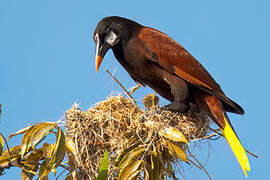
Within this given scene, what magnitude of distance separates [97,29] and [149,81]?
0.60 m

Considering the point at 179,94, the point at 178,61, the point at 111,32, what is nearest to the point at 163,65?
the point at 178,61

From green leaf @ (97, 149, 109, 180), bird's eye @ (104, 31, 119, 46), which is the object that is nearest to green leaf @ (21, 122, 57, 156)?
green leaf @ (97, 149, 109, 180)

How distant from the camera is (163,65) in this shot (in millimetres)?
3324

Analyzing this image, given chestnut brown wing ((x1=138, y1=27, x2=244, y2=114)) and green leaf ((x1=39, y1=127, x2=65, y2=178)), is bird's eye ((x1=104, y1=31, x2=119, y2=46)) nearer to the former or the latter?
chestnut brown wing ((x1=138, y1=27, x2=244, y2=114))

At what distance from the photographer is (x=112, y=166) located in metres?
2.34

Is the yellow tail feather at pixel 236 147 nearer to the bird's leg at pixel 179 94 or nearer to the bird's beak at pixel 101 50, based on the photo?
the bird's leg at pixel 179 94

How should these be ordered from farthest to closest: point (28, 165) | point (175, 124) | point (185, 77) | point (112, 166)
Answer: point (185, 77) → point (175, 124) → point (112, 166) → point (28, 165)

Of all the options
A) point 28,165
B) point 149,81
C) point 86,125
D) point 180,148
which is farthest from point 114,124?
point 149,81

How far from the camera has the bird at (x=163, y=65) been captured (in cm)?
327

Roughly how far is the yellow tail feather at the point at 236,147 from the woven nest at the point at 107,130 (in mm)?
387

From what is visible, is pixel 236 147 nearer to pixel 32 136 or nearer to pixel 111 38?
pixel 111 38


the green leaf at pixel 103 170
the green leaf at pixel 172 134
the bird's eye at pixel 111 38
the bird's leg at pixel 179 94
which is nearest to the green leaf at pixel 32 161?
the green leaf at pixel 103 170

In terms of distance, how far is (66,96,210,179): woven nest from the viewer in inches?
95.3

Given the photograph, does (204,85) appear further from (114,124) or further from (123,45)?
(114,124)
